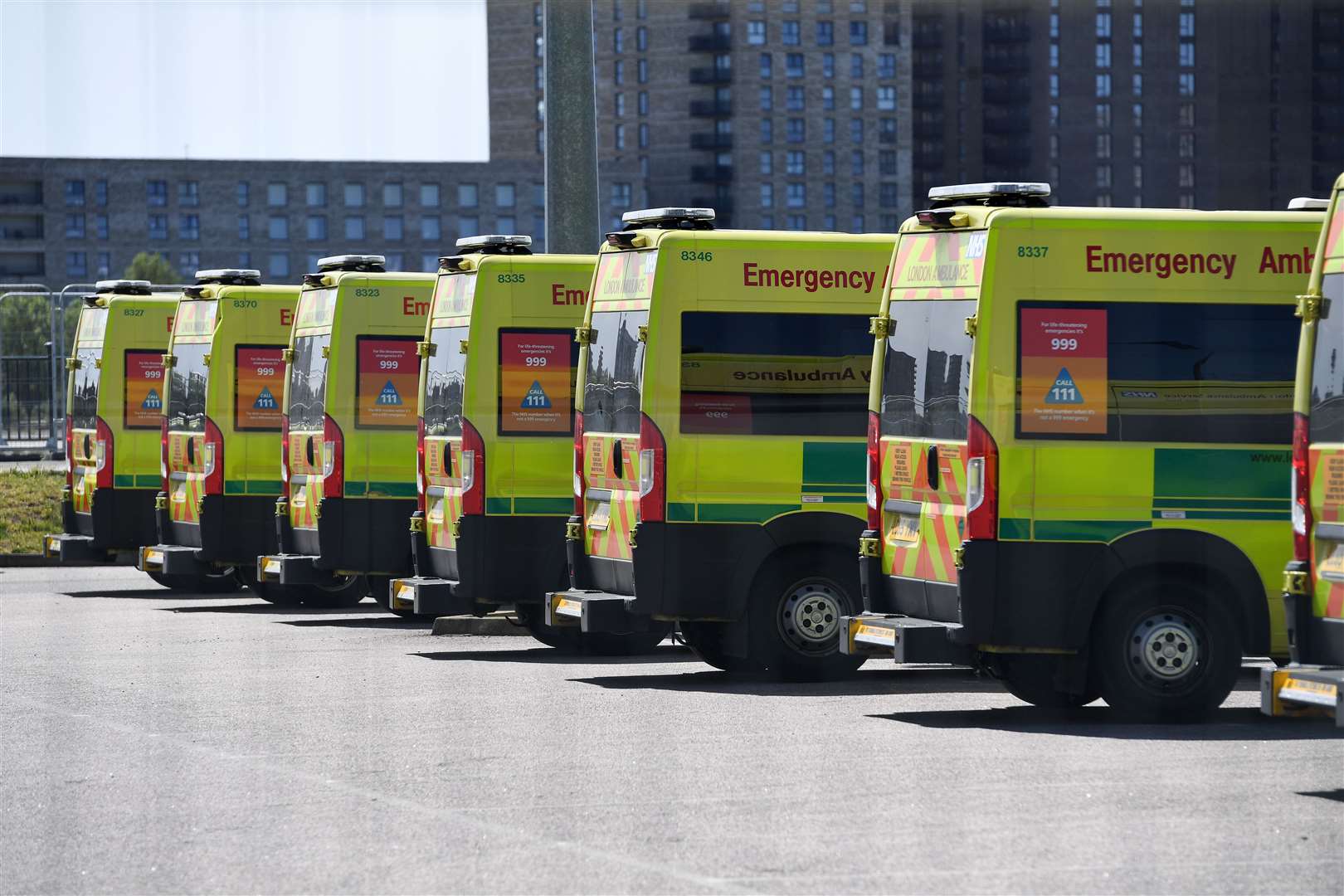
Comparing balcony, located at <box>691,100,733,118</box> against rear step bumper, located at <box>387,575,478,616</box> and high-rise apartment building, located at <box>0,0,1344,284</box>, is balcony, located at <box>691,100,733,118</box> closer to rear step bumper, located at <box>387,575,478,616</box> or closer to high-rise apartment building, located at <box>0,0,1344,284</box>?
high-rise apartment building, located at <box>0,0,1344,284</box>

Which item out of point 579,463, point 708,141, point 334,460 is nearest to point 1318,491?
point 579,463

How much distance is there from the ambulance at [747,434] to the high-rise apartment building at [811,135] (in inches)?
4871

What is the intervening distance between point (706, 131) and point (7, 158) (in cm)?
4341

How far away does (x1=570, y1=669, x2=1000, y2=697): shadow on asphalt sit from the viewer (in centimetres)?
1254

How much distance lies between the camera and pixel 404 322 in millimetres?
17141

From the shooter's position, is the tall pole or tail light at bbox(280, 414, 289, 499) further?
the tall pole

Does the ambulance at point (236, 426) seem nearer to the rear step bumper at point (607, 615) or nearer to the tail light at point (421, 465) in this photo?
the tail light at point (421, 465)

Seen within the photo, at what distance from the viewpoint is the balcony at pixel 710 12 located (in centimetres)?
14488

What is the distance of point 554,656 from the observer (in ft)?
49.3

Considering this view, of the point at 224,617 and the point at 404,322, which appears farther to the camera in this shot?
the point at 224,617

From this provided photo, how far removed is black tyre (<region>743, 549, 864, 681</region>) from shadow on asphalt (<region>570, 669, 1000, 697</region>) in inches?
Result: 4.5

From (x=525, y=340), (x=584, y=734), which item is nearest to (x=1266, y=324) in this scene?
(x=584, y=734)

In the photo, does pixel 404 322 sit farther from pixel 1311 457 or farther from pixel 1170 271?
pixel 1311 457

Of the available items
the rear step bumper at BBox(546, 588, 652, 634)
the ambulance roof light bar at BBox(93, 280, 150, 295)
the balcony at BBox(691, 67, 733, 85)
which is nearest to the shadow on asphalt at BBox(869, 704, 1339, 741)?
the rear step bumper at BBox(546, 588, 652, 634)
